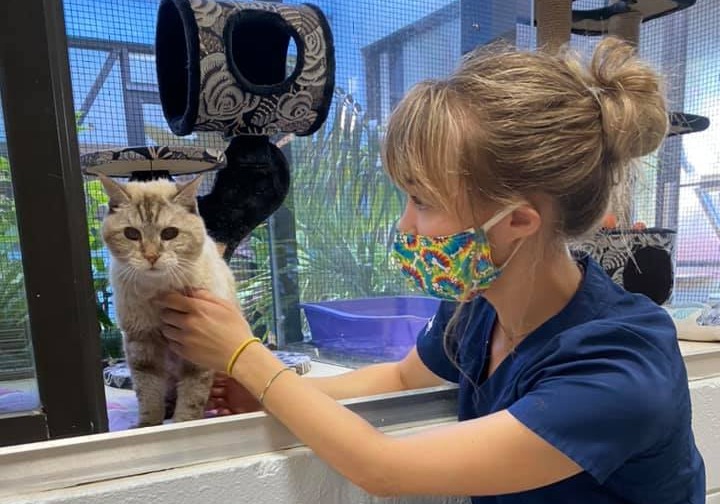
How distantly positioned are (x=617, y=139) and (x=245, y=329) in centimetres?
57

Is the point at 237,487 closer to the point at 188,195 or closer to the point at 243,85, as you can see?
the point at 188,195

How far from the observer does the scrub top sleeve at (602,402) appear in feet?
2.05

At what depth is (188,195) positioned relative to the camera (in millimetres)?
794

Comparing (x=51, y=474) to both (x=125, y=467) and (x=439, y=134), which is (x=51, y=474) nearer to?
(x=125, y=467)

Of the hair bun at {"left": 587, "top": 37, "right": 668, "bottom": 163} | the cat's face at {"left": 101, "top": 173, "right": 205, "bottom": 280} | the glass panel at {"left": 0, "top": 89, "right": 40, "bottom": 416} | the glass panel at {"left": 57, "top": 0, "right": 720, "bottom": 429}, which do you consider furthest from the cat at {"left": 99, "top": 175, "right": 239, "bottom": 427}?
the hair bun at {"left": 587, "top": 37, "right": 668, "bottom": 163}

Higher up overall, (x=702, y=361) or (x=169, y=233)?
(x=169, y=233)

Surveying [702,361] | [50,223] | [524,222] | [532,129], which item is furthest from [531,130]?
[702,361]

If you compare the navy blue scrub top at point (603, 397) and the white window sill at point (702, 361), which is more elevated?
the navy blue scrub top at point (603, 397)

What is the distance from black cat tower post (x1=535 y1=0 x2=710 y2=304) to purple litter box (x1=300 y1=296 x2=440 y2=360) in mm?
431

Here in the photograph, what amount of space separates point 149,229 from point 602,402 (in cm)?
62

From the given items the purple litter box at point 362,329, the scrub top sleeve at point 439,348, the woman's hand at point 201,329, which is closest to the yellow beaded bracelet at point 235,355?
the woman's hand at point 201,329

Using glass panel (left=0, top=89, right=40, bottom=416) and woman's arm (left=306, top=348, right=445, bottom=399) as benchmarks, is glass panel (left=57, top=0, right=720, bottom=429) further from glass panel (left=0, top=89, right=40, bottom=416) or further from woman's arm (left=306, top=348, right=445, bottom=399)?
glass panel (left=0, top=89, right=40, bottom=416)

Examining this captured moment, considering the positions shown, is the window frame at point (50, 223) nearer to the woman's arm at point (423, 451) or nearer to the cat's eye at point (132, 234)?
the cat's eye at point (132, 234)

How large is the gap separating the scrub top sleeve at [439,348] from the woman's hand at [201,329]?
33cm
